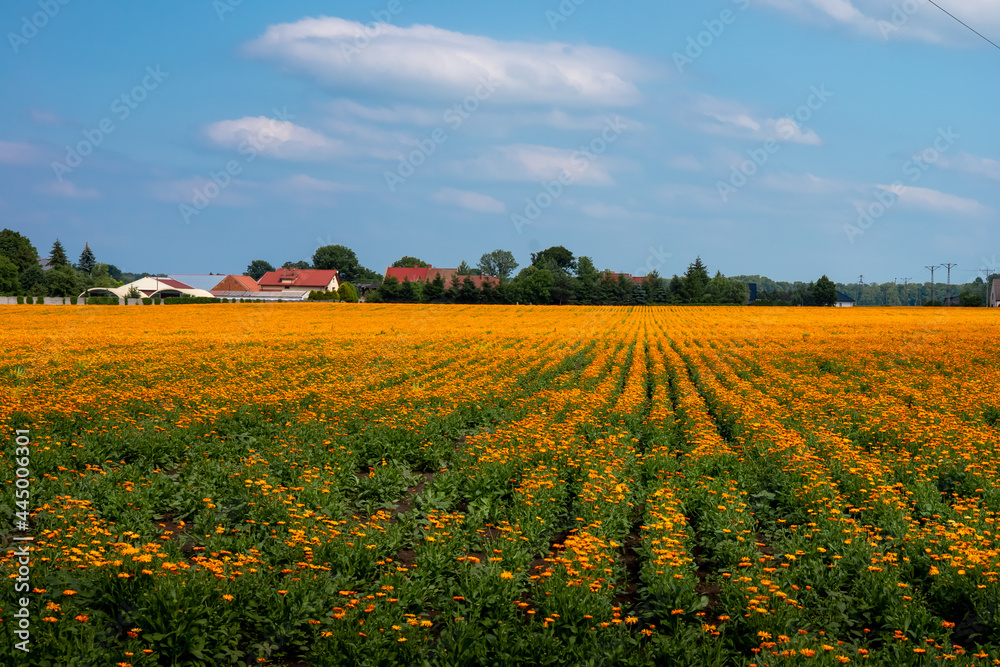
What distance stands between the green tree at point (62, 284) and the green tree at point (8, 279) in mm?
4556

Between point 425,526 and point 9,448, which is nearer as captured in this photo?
point 425,526

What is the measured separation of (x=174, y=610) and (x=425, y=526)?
127 inches

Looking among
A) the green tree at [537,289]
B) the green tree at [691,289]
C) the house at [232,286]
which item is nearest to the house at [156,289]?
the house at [232,286]

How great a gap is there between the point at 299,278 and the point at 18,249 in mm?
49264

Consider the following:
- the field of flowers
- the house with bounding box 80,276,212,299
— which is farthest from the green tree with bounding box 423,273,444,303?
the field of flowers

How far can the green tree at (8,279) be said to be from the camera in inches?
4252

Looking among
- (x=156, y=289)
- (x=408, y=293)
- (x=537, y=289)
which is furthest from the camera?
(x=156, y=289)

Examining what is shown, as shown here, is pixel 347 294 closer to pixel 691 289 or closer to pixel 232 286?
pixel 691 289

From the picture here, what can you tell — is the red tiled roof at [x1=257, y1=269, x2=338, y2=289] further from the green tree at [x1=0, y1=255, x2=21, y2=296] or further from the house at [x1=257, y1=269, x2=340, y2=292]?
the green tree at [x1=0, y1=255, x2=21, y2=296]

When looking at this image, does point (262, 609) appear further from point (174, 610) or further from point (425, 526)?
point (425, 526)

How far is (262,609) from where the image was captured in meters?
6.10

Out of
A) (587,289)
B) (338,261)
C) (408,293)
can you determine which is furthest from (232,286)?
(587,289)

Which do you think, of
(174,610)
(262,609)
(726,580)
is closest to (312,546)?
(262,609)

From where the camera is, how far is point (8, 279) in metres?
110
